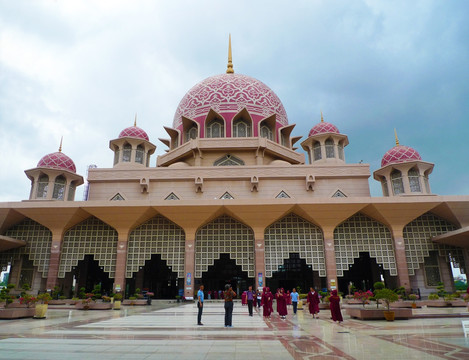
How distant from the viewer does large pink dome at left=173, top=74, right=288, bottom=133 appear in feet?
108

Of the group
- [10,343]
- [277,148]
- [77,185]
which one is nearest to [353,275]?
[277,148]

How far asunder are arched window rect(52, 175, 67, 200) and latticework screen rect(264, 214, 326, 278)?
52.7 ft

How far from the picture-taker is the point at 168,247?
24500 mm

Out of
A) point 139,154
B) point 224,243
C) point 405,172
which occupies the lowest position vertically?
point 224,243

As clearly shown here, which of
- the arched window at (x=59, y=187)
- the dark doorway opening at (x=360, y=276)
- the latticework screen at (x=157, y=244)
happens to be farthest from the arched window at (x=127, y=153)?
the dark doorway opening at (x=360, y=276)

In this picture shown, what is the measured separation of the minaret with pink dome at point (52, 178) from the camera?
26.4 metres

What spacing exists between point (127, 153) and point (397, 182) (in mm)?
22501

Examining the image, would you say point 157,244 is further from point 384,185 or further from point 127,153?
point 384,185

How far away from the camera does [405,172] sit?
26375 millimetres

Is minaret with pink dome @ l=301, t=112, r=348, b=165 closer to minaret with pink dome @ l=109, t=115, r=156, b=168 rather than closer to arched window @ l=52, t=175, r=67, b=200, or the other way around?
minaret with pink dome @ l=109, t=115, r=156, b=168

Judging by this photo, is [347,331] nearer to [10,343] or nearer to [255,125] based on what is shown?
[10,343]

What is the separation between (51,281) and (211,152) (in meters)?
15.7

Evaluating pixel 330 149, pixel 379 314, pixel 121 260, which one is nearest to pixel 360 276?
pixel 330 149

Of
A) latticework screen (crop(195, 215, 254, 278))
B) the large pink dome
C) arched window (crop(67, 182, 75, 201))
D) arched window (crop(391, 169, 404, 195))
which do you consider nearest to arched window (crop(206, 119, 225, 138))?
the large pink dome
